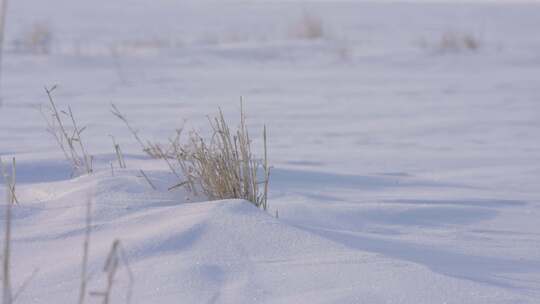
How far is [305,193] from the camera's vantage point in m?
3.49

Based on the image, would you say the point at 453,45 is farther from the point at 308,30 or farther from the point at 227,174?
the point at 227,174

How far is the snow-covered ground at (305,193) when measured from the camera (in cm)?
201

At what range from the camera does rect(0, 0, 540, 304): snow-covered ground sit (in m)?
2.01

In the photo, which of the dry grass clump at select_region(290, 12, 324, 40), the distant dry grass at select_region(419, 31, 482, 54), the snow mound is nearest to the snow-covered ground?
the snow mound

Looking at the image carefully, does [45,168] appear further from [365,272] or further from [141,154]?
[365,272]

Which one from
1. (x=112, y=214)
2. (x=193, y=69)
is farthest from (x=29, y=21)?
(x=112, y=214)

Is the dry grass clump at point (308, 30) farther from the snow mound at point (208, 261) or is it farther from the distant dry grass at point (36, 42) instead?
the snow mound at point (208, 261)

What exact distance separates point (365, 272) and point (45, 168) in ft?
5.91

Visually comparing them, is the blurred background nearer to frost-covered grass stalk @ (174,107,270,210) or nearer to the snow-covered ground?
the snow-covered ground

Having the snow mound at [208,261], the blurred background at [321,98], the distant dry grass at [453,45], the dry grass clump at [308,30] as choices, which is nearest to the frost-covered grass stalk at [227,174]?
the snow mound at [208,261]

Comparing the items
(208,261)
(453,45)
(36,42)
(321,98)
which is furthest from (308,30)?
(208,261)

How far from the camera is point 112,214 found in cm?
250

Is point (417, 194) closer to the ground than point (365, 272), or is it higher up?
closer to the ground

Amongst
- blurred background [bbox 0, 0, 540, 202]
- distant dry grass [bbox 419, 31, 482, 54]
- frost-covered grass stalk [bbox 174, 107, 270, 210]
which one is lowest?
distant dry grass [bbox 419, 31, 482, 54]
